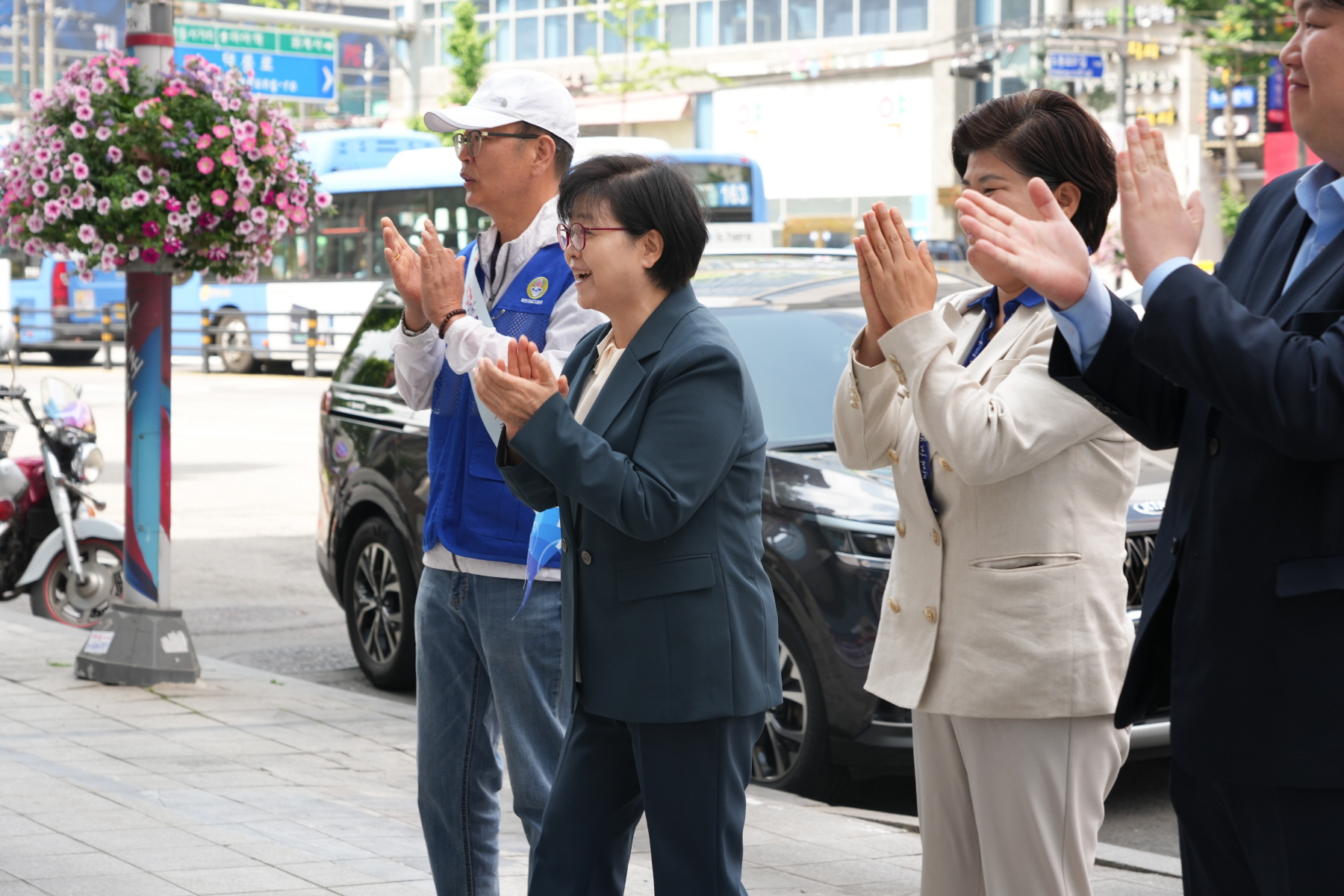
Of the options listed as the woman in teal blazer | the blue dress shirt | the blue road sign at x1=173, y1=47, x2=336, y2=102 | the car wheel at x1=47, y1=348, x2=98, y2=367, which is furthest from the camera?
the car wheel at x1=47, y1=348, x2=98, y2=367

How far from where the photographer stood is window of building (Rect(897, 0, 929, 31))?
43188 mm

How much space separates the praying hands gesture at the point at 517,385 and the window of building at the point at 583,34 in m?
48.3

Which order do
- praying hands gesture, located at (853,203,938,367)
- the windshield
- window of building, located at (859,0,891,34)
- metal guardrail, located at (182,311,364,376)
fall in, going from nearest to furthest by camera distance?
praying hands gesture, located at (853,203,938,367), the windshield, metal guardrail, located at (182,311,364,376), window of building, located at (859,0,891,34)

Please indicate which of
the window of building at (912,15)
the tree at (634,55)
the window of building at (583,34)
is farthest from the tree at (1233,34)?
the window of building at (583,34)

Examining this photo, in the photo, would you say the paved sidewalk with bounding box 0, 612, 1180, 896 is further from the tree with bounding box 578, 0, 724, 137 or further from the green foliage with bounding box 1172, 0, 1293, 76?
the tree with bounding box 578, 0, 724, 137

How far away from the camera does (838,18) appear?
44.9m

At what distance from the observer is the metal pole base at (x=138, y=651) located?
6.43 meters

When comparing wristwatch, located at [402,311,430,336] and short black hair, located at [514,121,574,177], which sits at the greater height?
short black hair, located at [514,121,574,177]

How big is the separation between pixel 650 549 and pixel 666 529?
3.9 inches

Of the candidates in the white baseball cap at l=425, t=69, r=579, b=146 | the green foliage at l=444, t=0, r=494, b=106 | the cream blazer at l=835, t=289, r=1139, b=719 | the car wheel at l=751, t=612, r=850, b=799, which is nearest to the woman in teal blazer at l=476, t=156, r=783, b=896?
the cream blazer at l=835, t=289, r=1139, b=719

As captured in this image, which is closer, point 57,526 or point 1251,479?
point 1251,479

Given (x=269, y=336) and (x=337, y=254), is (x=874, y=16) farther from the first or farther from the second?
(x=269, y=336)

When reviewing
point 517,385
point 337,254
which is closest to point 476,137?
point 517,385

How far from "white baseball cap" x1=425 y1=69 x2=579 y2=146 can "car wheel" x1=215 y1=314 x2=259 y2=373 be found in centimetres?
2521
